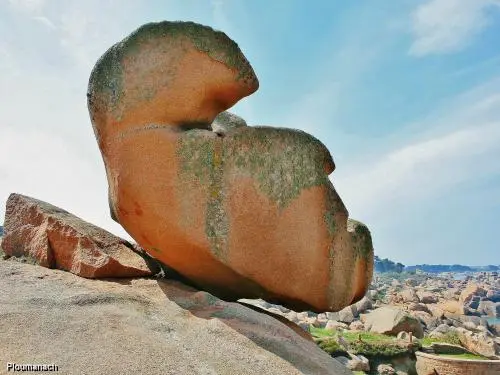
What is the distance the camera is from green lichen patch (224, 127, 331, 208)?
4516 mm

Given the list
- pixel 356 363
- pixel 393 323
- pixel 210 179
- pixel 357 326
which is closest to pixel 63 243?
pixel 210 179

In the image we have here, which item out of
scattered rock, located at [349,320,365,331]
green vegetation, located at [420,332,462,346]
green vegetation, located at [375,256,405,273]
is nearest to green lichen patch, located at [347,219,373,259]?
green vegetation, located at [420,332,462,346]

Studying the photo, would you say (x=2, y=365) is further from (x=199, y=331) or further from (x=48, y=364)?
(x=199, y=331)

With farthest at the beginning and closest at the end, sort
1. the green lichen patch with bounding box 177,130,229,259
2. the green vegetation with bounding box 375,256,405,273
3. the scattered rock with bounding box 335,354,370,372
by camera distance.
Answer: the green vegetation with bounding box 375,256,405,273 → the scattered rock with bounding box 335,354,370,372 → the green lichen patch with bounding box 177,130,229,259

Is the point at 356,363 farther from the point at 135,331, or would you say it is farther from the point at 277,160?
the point at 135,331

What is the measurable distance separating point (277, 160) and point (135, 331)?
6.38 feet

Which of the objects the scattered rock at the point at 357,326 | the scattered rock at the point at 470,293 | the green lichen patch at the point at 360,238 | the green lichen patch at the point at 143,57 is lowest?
the scattered rock at the point at 357,326

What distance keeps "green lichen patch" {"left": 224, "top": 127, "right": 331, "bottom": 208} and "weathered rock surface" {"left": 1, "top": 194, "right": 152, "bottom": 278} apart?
4.97 ft

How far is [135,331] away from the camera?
3.57 m

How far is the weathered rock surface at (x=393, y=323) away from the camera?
2211cm

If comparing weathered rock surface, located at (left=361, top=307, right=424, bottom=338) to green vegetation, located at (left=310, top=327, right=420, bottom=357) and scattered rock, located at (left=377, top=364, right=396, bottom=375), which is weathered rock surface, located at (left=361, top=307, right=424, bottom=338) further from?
scattered rock, located at (left=377, top=364, right=396, bottom=375)

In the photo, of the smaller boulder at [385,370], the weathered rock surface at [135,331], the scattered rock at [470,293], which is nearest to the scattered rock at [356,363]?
the smaller boulder at [385,370]

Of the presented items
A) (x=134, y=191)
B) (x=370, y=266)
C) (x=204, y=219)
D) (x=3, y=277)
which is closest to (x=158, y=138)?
(x=134, y=191)

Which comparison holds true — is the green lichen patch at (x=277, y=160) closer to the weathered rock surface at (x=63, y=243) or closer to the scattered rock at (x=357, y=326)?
the weathered rock surface at (x=63, y=243)
